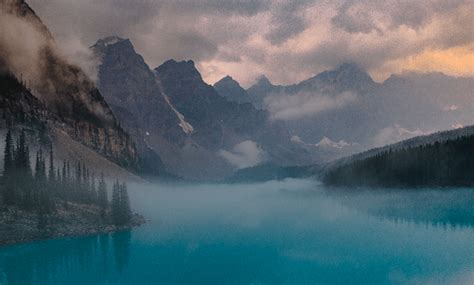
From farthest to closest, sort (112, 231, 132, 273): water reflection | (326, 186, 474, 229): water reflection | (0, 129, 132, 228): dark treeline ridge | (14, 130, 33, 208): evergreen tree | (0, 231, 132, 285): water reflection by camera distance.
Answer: (326, 186, 474, 229): water reflection, (14, 130, 33, 208): evergreen tree, (0, 129, 132, 228): dark treeline ridge, (112, 231, 132, 273): water reflection, (0, 231, 132, 285): water reflection

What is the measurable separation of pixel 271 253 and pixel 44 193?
219 ft

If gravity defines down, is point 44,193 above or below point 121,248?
above

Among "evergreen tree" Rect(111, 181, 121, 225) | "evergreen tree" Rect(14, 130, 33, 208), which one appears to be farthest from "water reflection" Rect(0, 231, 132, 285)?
"evergreen tree" Rect(14, 130, 33, 208)

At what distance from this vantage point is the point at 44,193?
131 m

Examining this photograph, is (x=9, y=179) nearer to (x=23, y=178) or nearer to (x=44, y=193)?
(x=23, y=178)

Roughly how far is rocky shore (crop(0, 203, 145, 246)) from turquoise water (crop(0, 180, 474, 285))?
4485 mm

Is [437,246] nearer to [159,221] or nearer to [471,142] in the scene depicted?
[159,221]

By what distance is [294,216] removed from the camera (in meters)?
174

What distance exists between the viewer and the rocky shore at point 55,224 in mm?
115562

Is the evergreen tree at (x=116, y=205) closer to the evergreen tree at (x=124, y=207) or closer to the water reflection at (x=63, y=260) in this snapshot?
the evergreen tree at (x=124, y=207)

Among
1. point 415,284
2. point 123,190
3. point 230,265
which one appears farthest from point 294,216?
point 415,284

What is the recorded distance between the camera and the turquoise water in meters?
77.2

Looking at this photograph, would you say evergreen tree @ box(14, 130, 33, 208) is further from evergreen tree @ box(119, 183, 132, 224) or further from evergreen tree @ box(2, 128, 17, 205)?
evergreen tree @ box(119, 183, 132, 224)

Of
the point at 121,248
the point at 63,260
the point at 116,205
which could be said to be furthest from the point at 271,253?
the point at 116,205
